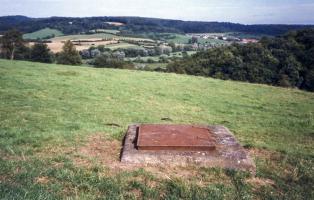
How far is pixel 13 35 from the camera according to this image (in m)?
49.9

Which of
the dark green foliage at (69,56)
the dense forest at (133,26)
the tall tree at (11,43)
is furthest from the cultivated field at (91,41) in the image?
the dark green foliage at (69,56)

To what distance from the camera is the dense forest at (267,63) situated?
47781 mm

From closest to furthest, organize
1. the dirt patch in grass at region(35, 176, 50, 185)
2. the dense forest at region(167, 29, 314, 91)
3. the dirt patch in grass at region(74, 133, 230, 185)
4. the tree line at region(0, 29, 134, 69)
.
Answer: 1. the dirt patch in grass at region(35, 176, 50, 185)
2. the dirt patch in grass at region(74, 133, 230, 185)
3. the dense forest at region(167, 29, 314, 91)
4. the tree line at region(0, 29, 134, 69)

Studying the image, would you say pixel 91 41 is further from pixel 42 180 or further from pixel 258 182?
pixel 258 182

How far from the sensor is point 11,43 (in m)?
50.3

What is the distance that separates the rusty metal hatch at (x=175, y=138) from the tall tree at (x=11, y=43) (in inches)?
1865

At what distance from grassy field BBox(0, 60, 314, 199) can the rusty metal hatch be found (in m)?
0.59

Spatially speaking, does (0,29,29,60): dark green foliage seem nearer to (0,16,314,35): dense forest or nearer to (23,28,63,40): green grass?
(23,28,63,40): green grass

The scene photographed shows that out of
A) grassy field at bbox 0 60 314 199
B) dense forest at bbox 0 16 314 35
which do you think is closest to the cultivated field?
dense forest at bbox 0 16 314 35

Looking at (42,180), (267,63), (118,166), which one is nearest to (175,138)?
(118,166)

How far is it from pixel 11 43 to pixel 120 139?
47.7m

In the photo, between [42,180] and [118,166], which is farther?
[118,166]

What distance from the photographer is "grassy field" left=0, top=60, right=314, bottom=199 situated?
5.41 metres

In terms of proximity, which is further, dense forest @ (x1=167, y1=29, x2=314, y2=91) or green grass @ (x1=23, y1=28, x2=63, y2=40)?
green grass @ (x1=23, y1=28, x2=63, y2=40)
